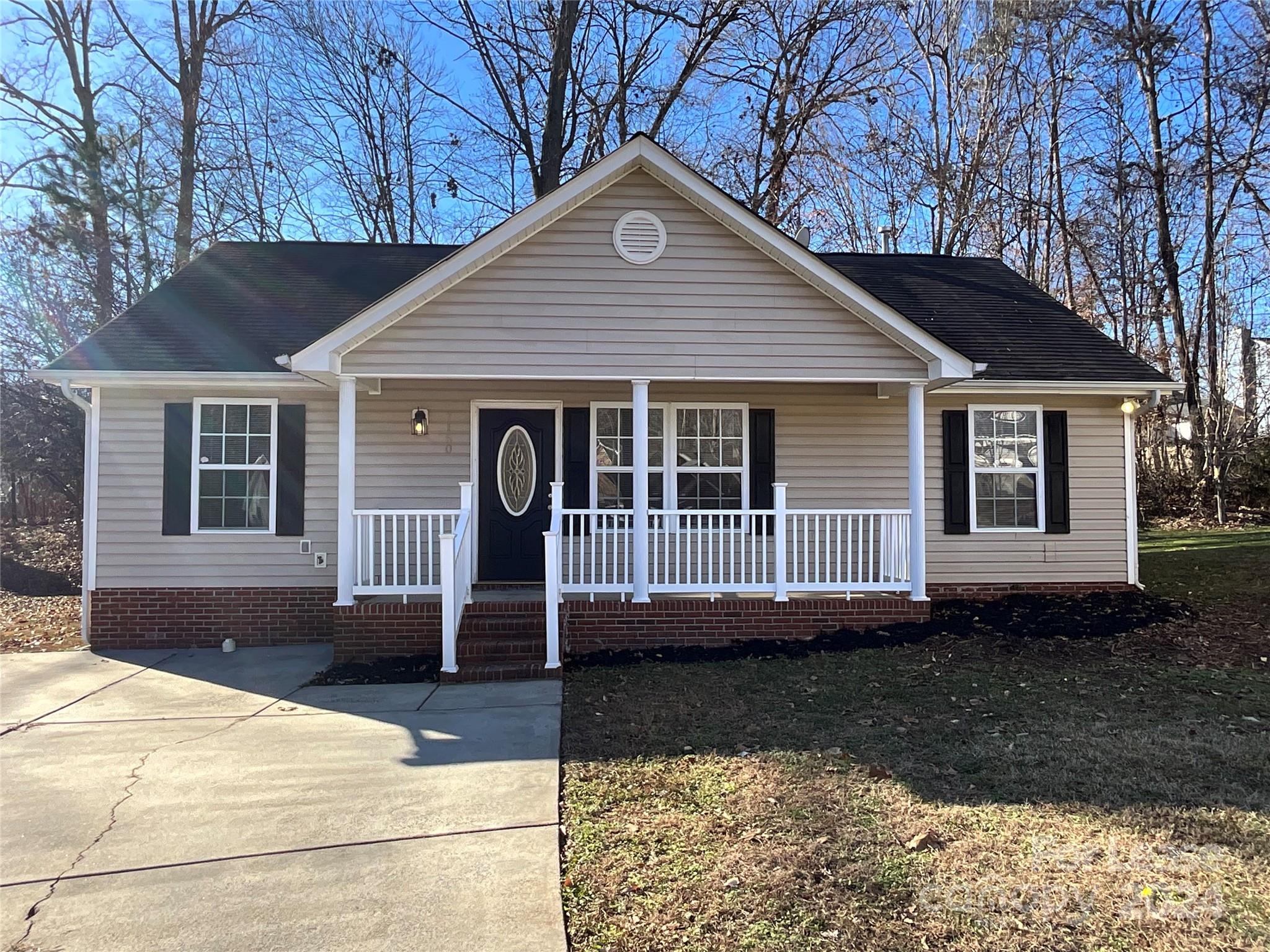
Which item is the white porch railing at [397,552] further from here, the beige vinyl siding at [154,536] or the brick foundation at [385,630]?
the beige vinyl siding at [154,536]

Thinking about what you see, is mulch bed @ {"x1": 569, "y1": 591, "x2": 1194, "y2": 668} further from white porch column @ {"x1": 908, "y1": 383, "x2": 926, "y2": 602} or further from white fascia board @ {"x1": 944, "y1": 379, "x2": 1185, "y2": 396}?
white fascia board @ {"x1": 944, "y1": 379, "x2": 1185, "y2": 396}

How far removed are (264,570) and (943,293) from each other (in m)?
9.96

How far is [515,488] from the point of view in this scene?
8945mm

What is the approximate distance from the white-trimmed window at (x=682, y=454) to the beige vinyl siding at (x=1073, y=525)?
2.39 meters

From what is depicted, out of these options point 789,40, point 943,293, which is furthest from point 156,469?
point 789,40

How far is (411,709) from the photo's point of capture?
5.75 meters

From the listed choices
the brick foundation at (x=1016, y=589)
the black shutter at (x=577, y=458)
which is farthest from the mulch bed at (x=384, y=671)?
the brick foundation at (x=1016, y=589)

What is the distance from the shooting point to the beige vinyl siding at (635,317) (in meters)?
7.34

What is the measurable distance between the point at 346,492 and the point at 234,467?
7.03ft

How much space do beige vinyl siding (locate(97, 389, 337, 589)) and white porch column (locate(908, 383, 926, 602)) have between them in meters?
6.43

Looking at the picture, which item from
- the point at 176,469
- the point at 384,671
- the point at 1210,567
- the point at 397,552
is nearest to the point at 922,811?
the point at 384,671

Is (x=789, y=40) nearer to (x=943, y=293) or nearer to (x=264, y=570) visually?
(x=943, y=293)

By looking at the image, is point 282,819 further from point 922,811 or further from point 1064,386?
point 1064,386

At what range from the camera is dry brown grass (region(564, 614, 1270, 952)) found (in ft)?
9.12
